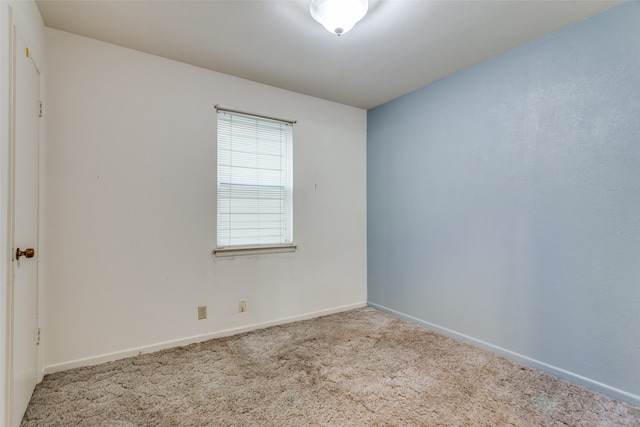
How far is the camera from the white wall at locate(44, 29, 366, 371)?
7.39 feet

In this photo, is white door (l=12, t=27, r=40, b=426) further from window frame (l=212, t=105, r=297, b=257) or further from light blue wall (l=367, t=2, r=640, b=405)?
light blue wall (l=367, t=2, r=640, b=405)

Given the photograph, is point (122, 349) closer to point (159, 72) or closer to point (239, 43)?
point (159, 72)

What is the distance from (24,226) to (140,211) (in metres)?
0.79

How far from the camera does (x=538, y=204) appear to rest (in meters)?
2.32

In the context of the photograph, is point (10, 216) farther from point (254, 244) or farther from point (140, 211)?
point (254, 244)

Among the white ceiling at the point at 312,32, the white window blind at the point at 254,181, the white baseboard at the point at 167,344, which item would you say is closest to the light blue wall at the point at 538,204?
the white ceiling at the point at 312,32

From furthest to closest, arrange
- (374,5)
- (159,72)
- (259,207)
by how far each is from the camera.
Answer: (259,207) → (159,72) → (374,5)

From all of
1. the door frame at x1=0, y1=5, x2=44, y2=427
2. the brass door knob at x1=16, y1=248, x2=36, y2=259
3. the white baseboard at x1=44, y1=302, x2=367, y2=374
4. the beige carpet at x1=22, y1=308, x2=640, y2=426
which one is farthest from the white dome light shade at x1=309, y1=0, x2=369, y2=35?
the white baseboard at x1=44, y1=302, x2=367, y2=374

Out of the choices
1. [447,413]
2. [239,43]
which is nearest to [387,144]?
[239,43]

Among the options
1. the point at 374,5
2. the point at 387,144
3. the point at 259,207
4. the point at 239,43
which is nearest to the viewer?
the point at 374,5

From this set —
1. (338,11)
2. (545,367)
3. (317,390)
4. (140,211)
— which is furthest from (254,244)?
(545,367)

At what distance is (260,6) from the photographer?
1.95 meters

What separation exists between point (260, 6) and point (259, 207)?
1.74 m

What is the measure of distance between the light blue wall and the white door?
3.07 meters
